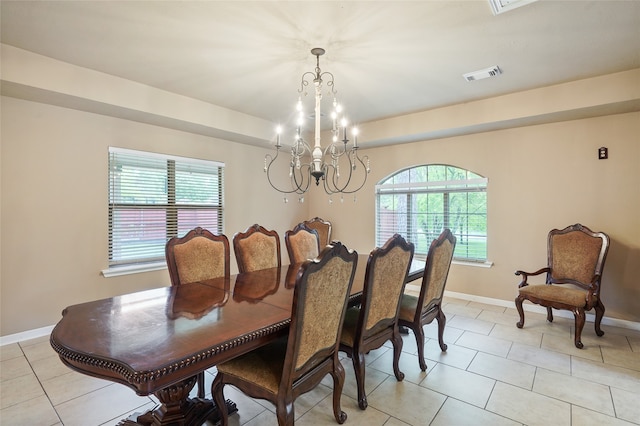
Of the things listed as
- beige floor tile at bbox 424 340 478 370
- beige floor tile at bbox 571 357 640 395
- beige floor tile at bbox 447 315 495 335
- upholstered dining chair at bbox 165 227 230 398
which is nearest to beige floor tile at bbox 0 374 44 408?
upholstered dining chair at bbox 165 227 230 398

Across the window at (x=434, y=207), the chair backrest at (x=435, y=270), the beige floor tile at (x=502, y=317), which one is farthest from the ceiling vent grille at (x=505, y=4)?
the beige floor tile at (x=502, y=317)

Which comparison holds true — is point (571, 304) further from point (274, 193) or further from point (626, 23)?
point (274, 193)

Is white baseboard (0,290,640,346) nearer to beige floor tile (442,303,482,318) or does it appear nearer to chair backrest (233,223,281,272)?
beige floor tile (442,303,482,318)

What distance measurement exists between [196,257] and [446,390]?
85.7 inches

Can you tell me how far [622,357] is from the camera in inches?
104

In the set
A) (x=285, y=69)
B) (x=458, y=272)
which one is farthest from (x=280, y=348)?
(x=458, y=272)

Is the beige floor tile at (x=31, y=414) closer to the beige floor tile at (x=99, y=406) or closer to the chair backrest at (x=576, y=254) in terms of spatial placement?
the beige floor tile at (x=99, y=406)

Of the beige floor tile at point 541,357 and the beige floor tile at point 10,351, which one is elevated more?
the beige floor tile at point 10,351

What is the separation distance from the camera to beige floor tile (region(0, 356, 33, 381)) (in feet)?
7.72

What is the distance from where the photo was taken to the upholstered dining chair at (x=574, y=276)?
114 inches

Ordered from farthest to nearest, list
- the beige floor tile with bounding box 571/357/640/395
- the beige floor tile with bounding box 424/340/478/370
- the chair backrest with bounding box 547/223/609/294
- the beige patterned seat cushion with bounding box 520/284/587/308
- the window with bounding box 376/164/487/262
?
the window with bounding box 376/164/487/262 → the chair backrest with bounding box 547/223/609/294 → the beige patterned seat cushion with bounding box 520/284/587/308 → the beige floor tile with bounding box 424/340/478/370 → the beige floor tile with bounding box 571/357/640/395

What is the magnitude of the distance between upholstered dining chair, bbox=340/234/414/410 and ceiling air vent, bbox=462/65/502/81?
199 cm

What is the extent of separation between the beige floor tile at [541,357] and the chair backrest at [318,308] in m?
1.94

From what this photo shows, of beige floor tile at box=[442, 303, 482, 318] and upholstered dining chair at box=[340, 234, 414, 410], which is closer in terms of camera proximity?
upholstered dining chair at box=[340, 234, 414, 410]
